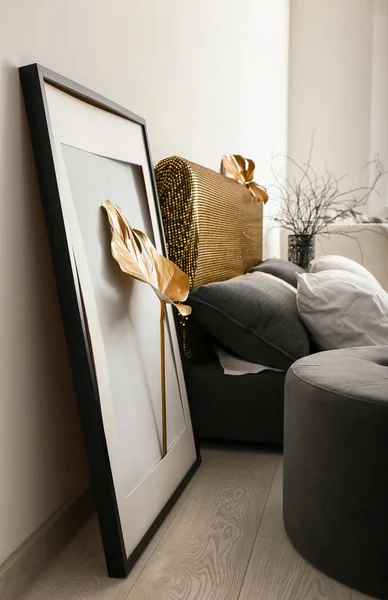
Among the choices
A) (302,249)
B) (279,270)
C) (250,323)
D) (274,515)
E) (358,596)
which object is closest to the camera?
(358,596)

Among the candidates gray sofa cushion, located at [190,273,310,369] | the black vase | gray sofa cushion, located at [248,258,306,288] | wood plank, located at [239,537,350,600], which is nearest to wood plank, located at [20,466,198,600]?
wood plank, located at [239,537,350,600]

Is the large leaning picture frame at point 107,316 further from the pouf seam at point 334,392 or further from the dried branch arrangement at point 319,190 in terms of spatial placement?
the dried branch arrangement at point 319,190

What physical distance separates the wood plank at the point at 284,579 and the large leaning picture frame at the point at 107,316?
0.87 ft

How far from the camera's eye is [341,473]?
55.0 inches

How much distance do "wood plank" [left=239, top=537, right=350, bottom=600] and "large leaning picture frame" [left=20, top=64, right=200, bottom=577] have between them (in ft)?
0.87

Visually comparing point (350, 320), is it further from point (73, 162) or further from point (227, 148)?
point (227, 148)

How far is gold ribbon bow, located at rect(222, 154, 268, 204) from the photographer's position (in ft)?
11.2

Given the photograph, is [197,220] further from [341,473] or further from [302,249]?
[302,249]

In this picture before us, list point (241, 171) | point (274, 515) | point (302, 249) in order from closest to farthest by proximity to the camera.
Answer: point (274, 515), point (241, 171), point (302, 249)

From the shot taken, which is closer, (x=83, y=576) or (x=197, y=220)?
(x=83, y=576)

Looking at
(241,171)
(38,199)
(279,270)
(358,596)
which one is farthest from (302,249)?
(358,596)

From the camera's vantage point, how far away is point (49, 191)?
1409 millimetres

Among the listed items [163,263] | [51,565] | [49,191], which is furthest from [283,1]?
[51,565]

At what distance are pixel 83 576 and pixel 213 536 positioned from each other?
34cm
